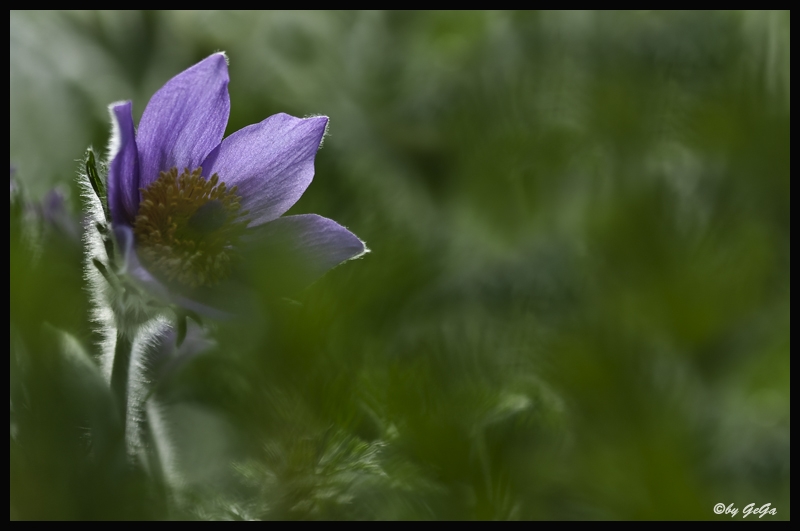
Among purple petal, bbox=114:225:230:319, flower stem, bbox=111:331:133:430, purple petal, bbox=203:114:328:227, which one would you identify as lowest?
flower stem, bbox=111:331:133:430

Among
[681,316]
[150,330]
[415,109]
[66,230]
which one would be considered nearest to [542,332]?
[681,316]

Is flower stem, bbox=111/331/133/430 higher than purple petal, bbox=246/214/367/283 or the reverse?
the reverse

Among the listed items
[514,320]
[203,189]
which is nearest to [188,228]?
[203,189]

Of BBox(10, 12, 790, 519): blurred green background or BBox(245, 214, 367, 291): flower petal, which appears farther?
BBox(245, 214, 367, 291): flower petal

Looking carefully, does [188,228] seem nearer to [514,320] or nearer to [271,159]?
[271,159]

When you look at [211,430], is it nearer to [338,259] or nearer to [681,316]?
[338,259]

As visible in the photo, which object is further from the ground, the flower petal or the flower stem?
the flower petal
